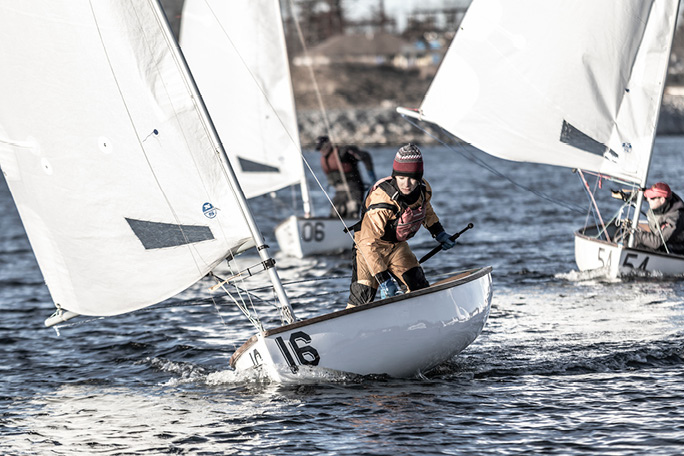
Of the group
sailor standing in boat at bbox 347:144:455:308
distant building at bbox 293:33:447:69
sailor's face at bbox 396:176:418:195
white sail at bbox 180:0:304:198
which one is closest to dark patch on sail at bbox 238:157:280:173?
white sail at bbox 180:0:304:198

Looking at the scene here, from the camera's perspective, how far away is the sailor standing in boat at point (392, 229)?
8.30 meters

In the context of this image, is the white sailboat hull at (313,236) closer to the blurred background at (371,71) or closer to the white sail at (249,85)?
the white sail at (249,85)

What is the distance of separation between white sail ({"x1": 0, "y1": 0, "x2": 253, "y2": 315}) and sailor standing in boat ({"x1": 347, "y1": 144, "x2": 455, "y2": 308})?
3.39 feet

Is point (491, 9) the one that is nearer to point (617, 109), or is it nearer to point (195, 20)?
point (617, 109)

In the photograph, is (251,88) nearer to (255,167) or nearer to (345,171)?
(255,167)

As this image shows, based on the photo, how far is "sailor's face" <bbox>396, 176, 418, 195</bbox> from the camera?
8266mm

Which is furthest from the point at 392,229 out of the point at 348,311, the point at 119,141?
the point at 119,141

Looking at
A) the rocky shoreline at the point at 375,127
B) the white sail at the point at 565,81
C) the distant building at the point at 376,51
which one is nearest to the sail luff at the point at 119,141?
the white sail at the point at 565,81

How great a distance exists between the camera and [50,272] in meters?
8.95

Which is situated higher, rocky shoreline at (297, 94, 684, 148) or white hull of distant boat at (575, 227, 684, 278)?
rocky shoreline at (297, 94, 684, 148)

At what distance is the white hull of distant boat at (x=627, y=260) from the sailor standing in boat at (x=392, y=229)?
5.16 metres

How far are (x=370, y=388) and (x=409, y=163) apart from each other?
6.23 ft

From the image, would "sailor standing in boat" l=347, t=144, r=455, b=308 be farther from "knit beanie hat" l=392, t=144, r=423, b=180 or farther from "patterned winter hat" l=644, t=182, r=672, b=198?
"patterned winter hat" l=644, t=182, r=672, b=198

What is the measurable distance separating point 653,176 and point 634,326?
23262 millimetres
